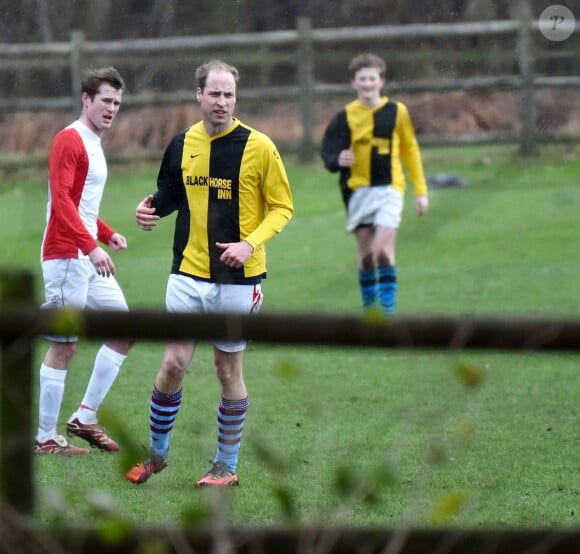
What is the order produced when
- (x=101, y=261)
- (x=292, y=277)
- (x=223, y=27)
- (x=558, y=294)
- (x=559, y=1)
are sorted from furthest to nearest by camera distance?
(x=292, y=277) < (x=558, y=294) < (x=101, y=261) < (x=223, y=27) < (x=559, y=1)

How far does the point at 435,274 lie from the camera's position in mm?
13297

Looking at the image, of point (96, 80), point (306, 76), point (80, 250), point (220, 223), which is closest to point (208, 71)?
point (220, 223)

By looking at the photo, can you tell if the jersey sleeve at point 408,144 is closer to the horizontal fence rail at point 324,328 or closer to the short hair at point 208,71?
the short hair at point 208,71

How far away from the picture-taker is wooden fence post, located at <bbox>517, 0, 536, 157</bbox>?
3.38 meters

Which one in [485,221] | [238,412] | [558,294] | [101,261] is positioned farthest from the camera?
[485,221]

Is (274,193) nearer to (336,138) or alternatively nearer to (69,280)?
(69,280)

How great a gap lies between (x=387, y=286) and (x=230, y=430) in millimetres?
4741

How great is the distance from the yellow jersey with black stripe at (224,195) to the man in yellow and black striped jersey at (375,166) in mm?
4408

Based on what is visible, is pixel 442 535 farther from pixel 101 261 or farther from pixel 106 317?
pixel 101 261

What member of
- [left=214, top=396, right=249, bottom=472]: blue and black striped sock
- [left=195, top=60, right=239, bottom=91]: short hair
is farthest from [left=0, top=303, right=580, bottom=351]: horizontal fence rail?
[left=195, top=60, right=239, bottom=91]: short hair

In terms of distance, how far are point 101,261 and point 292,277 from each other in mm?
6845

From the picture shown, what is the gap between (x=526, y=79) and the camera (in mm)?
15156

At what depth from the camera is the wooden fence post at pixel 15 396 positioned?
9.73 ft

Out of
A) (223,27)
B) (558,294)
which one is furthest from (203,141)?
(558,294)
